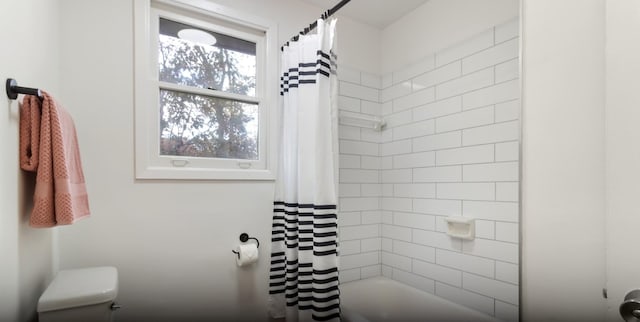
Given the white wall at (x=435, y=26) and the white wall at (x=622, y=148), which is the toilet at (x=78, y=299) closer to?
the white wall at (x=622, y=148)

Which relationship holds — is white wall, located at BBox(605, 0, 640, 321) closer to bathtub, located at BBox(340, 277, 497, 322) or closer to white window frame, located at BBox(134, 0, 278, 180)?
bathtub, located at BBox(340, 277, 497, 322)

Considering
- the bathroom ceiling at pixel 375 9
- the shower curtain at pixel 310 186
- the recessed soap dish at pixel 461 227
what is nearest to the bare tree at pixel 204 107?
the shower curtain at pixel 310 186

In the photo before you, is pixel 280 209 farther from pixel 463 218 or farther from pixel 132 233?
pixel 463 218

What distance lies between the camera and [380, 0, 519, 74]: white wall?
1713 mm

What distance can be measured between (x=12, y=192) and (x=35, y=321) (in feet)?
1.78

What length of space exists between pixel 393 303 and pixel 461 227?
0.80 m

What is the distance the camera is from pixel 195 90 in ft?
5.58

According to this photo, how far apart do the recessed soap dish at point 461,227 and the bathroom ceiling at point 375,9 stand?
159 centimetres

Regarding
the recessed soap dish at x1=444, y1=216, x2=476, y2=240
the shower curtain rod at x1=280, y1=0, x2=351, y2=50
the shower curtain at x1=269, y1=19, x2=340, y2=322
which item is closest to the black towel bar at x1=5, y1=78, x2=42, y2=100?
the shower curtain at x1=269, y1=19, x2=340, y2=322

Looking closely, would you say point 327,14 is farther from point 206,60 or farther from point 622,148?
point 622,148

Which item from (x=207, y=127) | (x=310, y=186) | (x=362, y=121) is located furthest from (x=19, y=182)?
(x=362, y=121)

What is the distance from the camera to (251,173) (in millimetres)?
1822

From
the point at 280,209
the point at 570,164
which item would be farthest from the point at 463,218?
the point at 280,209

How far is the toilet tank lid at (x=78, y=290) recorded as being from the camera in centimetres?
96
